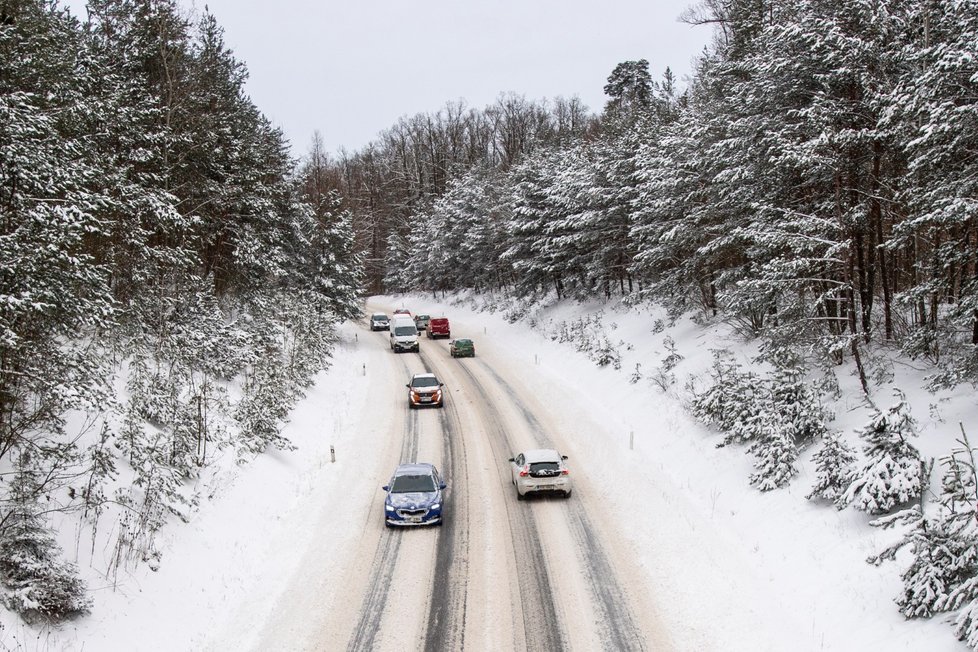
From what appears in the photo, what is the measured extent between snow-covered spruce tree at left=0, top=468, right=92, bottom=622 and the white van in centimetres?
3051

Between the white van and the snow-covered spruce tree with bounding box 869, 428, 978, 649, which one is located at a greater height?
the white van

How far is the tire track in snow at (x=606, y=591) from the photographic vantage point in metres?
9.93

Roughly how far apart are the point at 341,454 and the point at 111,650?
11.3 m

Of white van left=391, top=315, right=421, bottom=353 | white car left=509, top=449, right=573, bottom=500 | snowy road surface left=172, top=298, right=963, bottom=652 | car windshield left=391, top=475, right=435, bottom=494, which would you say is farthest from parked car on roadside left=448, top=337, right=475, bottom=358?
car windshield left=391, top=475, right=435, bottom=494

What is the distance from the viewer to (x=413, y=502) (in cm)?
1445

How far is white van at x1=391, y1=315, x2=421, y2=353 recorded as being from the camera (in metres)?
39.9

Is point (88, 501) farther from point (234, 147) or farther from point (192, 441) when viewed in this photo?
point (234, 147)

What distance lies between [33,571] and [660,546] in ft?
37.4

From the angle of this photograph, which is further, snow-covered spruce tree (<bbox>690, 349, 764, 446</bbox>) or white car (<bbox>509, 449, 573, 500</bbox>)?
snow-covered spruce tree (<bbox>690, 349, 764, 446</bbox>)

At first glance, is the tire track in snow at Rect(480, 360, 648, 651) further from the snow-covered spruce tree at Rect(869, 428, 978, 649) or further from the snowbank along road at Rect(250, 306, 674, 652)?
the snow-covered spruce tree at Rect(869, 428, 978, 649)

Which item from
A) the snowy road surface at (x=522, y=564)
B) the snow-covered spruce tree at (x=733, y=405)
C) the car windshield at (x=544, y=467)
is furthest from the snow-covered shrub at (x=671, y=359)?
the car windshield at (x=544, y=467)

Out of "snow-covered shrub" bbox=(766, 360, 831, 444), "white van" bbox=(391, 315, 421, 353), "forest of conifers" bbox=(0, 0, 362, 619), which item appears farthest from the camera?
"white van" bbox=(391, 315, 421, 353)

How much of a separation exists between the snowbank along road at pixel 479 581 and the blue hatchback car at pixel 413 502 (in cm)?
27

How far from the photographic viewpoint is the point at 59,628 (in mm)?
8711
